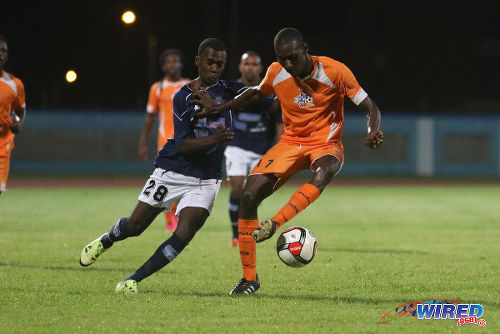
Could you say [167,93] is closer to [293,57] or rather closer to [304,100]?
[304,100]

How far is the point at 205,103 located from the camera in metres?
7.05

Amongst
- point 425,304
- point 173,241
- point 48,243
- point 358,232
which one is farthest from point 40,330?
point 358,232

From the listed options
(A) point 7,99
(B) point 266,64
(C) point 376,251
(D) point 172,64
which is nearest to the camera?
(A) point 7,99

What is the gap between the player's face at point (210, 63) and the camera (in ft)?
23.2

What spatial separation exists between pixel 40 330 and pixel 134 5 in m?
36.2

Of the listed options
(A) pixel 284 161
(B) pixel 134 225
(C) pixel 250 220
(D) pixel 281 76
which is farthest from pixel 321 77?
(B) pixel 134 225

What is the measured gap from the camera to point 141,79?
151 feet

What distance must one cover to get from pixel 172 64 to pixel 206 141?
5.41m

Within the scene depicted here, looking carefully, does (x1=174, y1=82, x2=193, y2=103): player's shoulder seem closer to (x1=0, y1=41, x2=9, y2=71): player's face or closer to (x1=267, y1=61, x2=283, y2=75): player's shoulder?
(x1=267, y1=61, x2=283, y2=75): player's shoulder

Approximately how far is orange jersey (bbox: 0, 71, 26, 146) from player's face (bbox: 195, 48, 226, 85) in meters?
3.11

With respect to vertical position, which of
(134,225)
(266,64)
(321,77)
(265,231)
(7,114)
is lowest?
(266,64)

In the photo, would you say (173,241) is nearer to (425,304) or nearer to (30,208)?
(425,304)

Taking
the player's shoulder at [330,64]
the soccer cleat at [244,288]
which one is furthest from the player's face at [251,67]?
the soccer cleat at [244,288]

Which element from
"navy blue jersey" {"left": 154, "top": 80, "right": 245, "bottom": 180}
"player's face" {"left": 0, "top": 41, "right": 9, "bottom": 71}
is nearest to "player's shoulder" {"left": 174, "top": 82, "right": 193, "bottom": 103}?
"navy blue jersey" {"left": 154, "top": 80, "right": 245, "bottom": 180}
